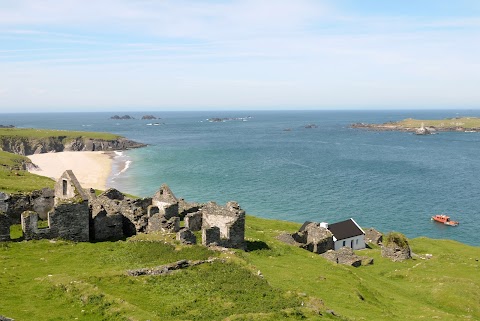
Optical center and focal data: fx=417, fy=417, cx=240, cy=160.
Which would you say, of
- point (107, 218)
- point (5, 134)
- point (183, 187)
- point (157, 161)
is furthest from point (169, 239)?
point (5, 134)

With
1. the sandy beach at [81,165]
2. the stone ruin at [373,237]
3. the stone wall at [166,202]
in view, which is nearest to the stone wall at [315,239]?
the stone ruin at [373,237]

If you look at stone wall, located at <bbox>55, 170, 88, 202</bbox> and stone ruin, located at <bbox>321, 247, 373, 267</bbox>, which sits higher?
stone wall, located at <bbox>55, 170, 88, 202</bbox>

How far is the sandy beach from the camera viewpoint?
424ft

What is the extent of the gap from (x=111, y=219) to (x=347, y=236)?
3581 cm

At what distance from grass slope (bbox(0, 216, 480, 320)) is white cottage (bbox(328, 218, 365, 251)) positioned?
11764 mm

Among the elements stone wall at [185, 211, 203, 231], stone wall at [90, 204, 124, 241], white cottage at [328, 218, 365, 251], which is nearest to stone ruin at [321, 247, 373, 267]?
white cottage at [328, 218, 365, 251]

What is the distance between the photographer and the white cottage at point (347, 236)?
60.8 m

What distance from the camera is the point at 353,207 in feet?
335

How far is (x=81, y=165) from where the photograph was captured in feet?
520

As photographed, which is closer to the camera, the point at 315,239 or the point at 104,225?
the point at 104,225

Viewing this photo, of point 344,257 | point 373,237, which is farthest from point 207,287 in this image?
point 373,237

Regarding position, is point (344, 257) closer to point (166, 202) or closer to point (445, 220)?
point (166, 202)

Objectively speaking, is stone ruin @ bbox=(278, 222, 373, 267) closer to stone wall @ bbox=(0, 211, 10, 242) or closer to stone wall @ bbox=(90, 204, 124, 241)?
stone wall @ bbox=(90, 204, 124, 241)

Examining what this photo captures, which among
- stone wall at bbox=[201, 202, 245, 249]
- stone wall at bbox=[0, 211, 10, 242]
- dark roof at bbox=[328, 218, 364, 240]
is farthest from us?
dark roof at bbox=[328, 218, 364, 240]
